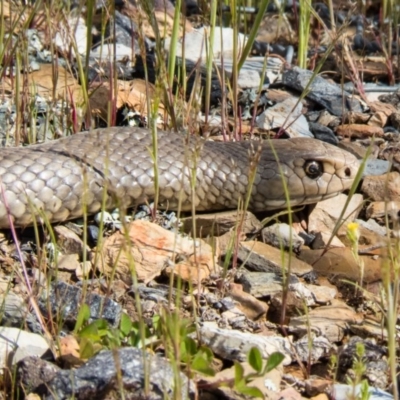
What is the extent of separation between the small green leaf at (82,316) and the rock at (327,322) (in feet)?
2.38

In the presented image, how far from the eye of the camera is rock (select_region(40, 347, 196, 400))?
116 inches

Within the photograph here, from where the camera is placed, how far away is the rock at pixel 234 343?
130 inches

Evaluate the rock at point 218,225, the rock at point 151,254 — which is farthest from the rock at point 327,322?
the rock at point 218,225

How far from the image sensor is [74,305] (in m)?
3.52

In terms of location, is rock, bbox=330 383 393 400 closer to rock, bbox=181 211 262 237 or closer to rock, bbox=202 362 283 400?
rock, bbox=202 362 283 400

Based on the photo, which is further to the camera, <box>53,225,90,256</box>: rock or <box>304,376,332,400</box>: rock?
<box>53,225,90,256</box>: rock

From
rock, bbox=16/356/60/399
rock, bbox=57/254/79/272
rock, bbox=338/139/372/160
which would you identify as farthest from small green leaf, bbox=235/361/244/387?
rock, bbox=338/139/372/160

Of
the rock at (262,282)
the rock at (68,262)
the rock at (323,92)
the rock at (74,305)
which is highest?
the rock at (323,92)

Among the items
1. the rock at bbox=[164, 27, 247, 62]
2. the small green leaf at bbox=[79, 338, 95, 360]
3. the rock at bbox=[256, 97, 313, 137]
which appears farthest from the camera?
the rock at bbox=[164, 27, 247, 62]

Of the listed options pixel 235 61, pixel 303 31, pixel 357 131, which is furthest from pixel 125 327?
pixel 303 31

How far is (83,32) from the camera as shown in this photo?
6270 millimetres

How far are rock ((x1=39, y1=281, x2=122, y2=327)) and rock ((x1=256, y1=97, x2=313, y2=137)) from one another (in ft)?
6.30

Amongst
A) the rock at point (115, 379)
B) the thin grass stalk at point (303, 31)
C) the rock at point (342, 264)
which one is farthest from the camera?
the thin grass stalk at point (303, 31)

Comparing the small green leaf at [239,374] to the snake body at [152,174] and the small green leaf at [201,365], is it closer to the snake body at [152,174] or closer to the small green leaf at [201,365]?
the small green leaf at [201,365]
